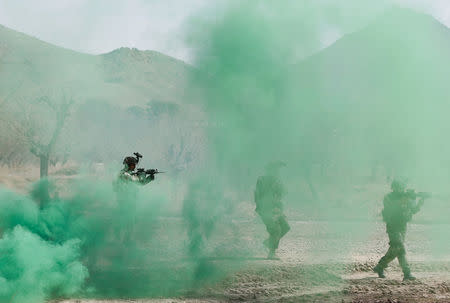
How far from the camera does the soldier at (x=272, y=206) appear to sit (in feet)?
55.9

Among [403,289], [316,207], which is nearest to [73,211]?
[403,289]

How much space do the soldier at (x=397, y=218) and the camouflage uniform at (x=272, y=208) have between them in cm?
291

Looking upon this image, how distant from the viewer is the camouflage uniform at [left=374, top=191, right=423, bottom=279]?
1472 centimetres

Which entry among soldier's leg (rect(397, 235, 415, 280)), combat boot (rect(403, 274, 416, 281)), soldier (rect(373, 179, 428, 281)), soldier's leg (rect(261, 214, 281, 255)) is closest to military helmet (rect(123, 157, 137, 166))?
soldier's leg (rect(261, 214, 281, 255))

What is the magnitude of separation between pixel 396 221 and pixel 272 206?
11.3 ft

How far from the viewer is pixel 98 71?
145 metres

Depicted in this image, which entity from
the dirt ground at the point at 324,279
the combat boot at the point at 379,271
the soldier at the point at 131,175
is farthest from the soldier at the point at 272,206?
the soldier at the point at 131,175

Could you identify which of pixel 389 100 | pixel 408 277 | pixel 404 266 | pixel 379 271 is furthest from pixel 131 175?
pixel 389 100

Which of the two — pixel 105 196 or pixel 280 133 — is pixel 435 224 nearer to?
pixel 280 133

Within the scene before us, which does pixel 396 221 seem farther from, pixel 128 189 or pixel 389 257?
pixel 128 189

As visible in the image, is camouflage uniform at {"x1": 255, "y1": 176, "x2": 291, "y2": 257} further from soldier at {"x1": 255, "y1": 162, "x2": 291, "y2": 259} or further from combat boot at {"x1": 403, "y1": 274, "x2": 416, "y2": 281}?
combat boot at {"x1": 403, "y1": 274, "x2": 416, "y2": 281}

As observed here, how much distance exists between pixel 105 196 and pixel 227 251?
3.37 meters

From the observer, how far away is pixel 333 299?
12633mm

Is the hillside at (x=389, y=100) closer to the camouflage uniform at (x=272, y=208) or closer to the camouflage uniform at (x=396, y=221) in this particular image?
the camouflage uniform at (x=272, y=208)
